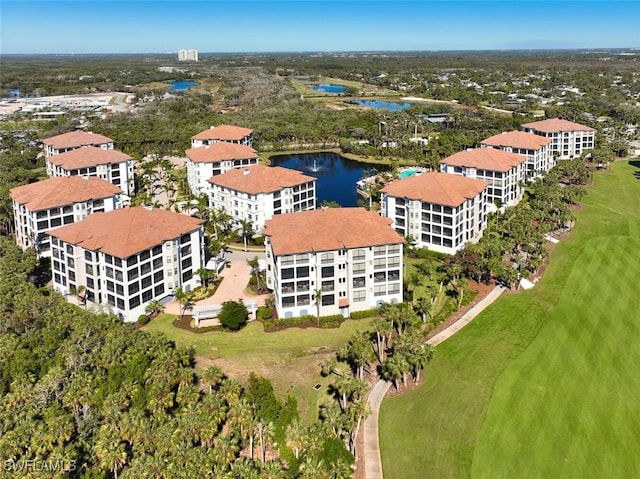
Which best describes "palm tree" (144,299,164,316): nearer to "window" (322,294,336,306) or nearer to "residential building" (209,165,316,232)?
"window" (322,294,336,306)

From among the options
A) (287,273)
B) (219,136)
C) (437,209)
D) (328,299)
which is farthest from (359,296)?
(219,136)

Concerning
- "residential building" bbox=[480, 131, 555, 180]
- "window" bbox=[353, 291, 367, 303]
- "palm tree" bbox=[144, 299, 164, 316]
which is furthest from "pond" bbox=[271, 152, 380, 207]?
"palm tree" bbox=[144, 299, 164, 316]

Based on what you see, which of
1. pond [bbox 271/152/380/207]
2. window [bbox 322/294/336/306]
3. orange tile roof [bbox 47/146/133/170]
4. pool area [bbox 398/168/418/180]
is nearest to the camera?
window [bbox 322/294/336/306]

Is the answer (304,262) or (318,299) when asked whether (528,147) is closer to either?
(304,262)

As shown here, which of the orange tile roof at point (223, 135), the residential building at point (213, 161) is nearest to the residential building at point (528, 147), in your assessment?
the residential building at point (213, 161)

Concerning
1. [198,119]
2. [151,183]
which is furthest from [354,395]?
[198,119]

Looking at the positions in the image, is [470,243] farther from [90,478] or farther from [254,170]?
[90,478]
